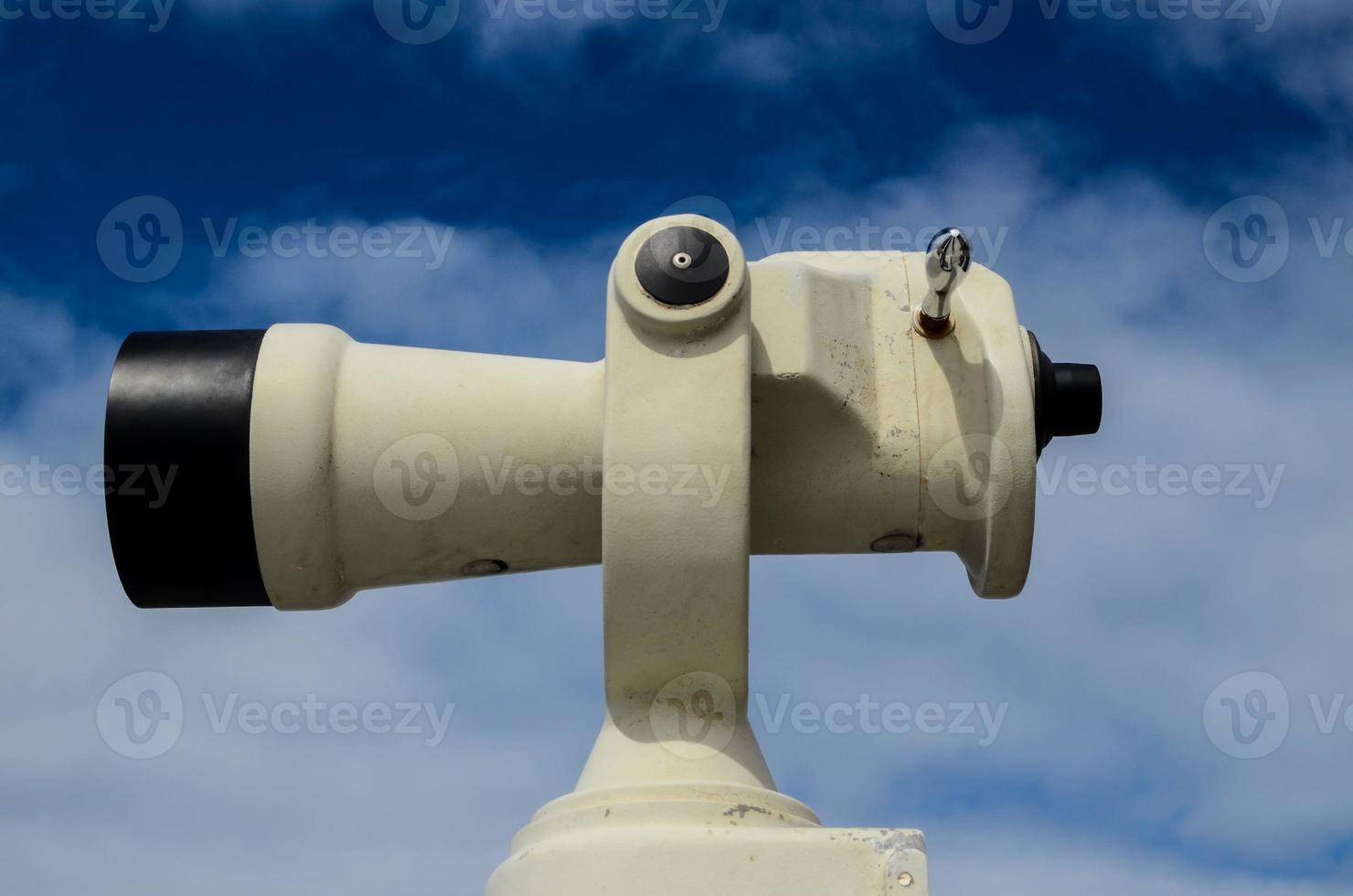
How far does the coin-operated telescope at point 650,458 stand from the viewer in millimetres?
3055

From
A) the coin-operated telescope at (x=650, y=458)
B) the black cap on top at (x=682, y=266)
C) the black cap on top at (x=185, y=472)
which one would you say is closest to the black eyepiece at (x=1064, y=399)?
the coin-operated telescope at (x=650, y=458)

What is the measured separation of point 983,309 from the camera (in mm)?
3418

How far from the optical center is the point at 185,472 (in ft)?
10.6

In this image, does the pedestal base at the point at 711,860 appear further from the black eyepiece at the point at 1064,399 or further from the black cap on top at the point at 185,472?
the black eyepiece at the point at 1064,399

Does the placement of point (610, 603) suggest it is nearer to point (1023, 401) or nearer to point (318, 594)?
point (318, 594)

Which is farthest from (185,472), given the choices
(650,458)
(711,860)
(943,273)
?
(943,273)

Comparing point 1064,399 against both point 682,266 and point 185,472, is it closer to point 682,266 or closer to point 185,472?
point 682,266

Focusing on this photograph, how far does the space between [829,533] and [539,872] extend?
3.04ft

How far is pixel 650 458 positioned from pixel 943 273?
70 centimetres

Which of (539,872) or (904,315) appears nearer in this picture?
(539,872)

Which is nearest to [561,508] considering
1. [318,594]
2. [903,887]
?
[318,594]

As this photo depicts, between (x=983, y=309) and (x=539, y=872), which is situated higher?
(x=983, y=309)

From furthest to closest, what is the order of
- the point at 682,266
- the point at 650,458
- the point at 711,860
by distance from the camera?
the point at 682,266 → the point at 650,458 → the point at 711,860

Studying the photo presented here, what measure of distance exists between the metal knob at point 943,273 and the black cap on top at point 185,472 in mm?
1312
